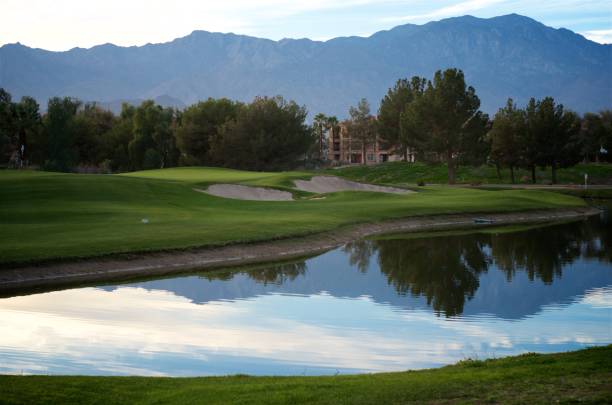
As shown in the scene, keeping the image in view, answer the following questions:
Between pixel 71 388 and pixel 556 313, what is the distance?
1433cm

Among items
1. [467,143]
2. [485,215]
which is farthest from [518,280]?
[467,143]

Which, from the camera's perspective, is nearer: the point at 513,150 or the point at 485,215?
the point at 485,215

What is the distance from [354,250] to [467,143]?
58351mm

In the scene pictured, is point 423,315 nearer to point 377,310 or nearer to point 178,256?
point 377,310

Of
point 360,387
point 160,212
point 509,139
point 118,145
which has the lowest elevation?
point 360,387

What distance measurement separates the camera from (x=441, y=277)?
28.7 m

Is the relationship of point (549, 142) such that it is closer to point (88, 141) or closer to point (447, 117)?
point (447, 117)

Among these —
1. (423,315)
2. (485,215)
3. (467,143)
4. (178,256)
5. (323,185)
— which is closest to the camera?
(423,315)

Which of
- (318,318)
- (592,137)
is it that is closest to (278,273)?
(318,318)

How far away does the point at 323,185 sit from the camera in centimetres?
6819

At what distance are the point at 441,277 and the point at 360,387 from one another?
16951 mm

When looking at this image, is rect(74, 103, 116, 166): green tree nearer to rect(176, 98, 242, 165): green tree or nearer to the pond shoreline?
rect(176, 98, 242, 165): green tree

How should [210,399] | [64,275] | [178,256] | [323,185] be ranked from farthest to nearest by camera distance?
1. [323,185]
2. [178,256]
3. [64,275]
4. [210,399]

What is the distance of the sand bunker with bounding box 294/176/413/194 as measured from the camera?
66.4 m
